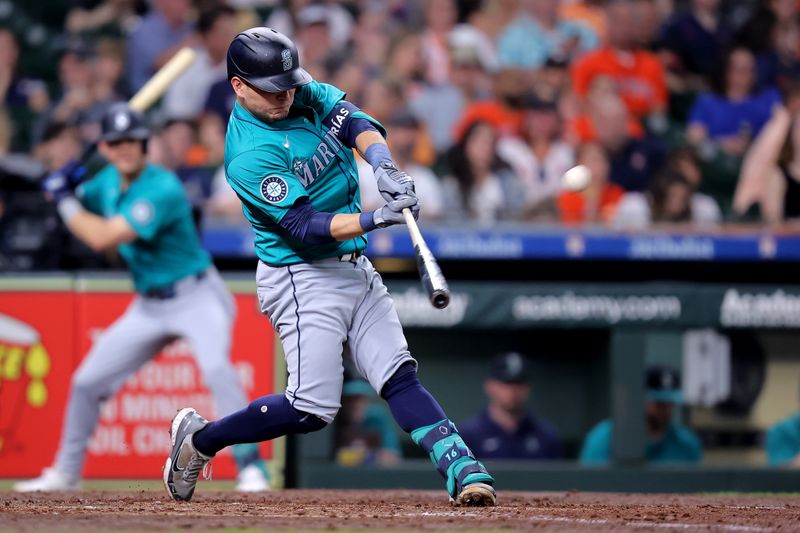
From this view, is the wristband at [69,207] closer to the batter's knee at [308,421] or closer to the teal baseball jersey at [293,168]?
the teal baseball jersey at [293,168]

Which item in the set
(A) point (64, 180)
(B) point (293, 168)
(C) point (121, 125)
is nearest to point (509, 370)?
(C) point (121, 125)

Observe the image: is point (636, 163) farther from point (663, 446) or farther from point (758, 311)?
point (663, 446)

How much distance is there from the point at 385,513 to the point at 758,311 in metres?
3.86

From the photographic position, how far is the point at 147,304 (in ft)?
22.9

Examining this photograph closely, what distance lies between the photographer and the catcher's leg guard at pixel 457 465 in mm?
4695

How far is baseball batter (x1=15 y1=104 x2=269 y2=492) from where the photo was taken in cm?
681

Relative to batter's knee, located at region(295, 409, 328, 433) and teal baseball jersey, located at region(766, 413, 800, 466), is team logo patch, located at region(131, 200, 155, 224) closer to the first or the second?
batter's knee, located at region(295, 409, 328, 433)

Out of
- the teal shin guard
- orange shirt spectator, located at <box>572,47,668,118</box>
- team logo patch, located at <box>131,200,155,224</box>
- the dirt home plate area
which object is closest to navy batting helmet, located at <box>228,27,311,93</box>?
the teal shin guard

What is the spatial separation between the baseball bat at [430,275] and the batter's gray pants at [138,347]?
2.47 metres

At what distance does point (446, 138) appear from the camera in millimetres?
9758

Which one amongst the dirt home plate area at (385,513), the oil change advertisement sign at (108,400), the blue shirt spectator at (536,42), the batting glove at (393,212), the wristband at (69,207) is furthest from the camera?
the blue shirt spectator at (536,42)

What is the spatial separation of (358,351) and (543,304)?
3.13 metres

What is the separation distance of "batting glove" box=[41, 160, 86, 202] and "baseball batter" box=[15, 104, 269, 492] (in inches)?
10.8

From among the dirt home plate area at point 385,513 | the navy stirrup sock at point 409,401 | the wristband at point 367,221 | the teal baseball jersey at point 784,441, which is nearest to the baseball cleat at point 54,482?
the dirt home plate area at point 385,513
